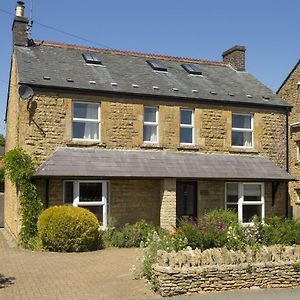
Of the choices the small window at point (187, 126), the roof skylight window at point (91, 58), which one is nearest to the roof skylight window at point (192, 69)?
the small window at point (187, 126)

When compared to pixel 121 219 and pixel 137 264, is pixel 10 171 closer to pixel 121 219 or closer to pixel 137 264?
pixel 121 219

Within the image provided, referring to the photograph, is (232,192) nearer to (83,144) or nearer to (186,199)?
(186,199)

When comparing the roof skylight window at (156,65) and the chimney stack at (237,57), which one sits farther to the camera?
the chimney stack at (237,57)

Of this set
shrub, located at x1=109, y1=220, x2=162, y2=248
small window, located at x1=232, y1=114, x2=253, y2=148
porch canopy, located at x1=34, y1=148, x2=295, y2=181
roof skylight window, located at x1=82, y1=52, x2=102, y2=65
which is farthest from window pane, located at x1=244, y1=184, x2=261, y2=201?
roof skylight window, located at x1=82, y1=52, x2=102, y2=65

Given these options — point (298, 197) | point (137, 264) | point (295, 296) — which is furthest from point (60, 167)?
point (298, 197)

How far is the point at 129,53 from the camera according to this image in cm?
2259

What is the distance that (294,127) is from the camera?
25.5m

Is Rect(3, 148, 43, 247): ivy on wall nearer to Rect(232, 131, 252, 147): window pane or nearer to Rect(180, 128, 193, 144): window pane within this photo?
Rect(180, 128, 193, 144): window pane

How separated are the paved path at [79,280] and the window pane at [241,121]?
28.8 feet

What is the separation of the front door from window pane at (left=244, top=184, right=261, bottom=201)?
2237mm

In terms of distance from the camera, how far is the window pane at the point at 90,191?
1733 cm

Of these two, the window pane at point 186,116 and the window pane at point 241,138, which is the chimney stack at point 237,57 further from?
the window pane at point 186,116

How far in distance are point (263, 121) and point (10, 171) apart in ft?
36.2

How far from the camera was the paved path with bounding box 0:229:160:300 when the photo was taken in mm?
9438
